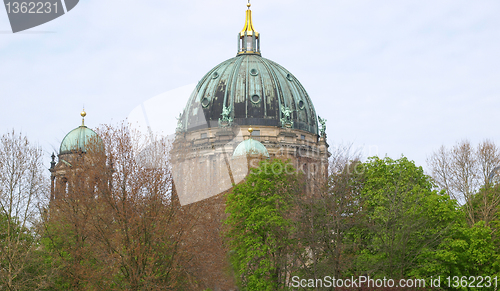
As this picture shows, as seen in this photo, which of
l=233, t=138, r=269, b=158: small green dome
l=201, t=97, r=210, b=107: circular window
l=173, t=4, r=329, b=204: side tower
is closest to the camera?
l=233, t=138, r=269, b=158: small green dome

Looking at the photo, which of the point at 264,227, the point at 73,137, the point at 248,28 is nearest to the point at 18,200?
the point at 264,227

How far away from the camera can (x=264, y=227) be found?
112 feet

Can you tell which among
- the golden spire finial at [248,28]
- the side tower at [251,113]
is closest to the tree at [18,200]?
the side tower at [251,113]

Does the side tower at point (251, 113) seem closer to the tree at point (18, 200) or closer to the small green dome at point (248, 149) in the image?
the small green dome at point (248, 149)

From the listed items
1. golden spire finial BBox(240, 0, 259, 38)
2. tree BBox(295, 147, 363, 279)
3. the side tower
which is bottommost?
tree BBox(295, 147, 363, 279)

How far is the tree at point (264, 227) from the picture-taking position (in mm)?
32500

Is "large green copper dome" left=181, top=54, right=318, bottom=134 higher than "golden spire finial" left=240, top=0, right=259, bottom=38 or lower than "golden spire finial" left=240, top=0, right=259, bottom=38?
lower

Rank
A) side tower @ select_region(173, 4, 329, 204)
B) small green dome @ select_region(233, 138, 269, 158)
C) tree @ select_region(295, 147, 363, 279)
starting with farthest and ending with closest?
side tower @ select_region(173, 4, 329, 204), small green dome @ select_region(233, 138, 269, 158), tree @ select_region(295, 147, 363, 279)

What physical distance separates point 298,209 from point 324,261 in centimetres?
352

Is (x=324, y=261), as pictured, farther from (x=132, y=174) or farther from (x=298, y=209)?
Result: (x=132, y=174)

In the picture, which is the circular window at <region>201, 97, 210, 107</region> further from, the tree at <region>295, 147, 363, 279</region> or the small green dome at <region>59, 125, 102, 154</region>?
the tree at <region>295, 147, 363, 279</region>

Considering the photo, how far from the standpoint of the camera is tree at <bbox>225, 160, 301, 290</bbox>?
32.5m

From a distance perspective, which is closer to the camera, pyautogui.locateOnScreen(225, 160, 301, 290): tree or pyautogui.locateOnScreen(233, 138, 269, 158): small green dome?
pyautogui.locateOnScreen(225, 160, 301, 290): tree

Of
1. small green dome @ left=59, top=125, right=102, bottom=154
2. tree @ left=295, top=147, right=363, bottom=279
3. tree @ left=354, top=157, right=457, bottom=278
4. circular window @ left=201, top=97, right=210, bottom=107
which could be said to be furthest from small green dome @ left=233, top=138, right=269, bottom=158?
tree @ left=295, top=147, right=363, bottom=279
